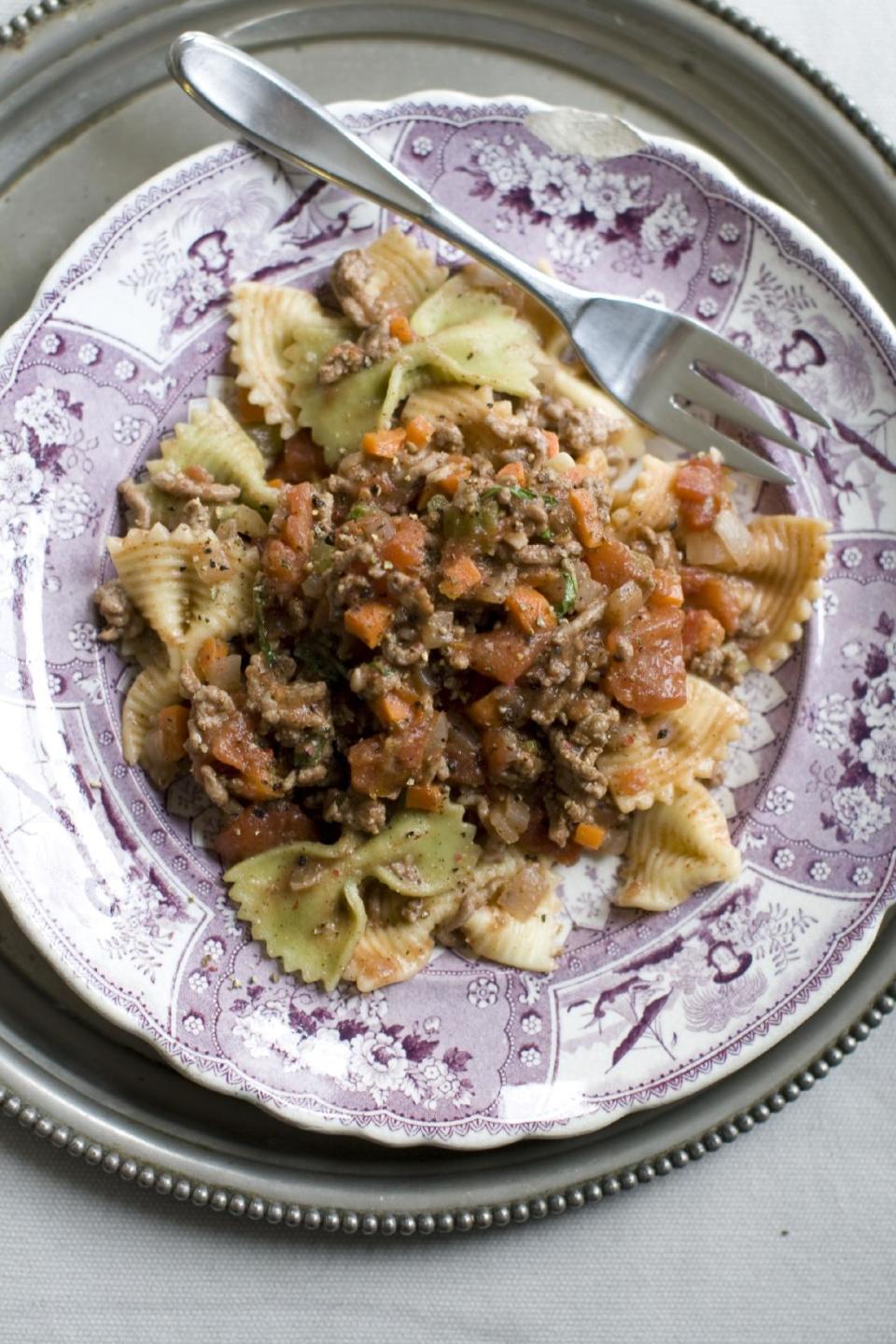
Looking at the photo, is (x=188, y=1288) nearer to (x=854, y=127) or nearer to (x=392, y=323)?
(x=392, y=323)

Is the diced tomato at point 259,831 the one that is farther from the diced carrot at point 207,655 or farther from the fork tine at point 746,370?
the fork tine at point 746,370

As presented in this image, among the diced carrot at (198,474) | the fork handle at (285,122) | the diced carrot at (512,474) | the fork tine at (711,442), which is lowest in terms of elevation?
the diced carrot at (198,474)

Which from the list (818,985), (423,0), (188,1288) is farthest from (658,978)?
(423,0)

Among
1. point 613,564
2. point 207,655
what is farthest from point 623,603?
point 207,655

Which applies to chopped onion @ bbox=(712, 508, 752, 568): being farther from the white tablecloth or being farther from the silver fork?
the white tablecloth

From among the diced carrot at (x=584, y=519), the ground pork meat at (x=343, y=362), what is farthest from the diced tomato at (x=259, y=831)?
the ground pork meat at (x=343, y=362)

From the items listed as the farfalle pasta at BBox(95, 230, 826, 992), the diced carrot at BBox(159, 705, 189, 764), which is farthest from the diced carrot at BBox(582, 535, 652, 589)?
the diced carrot at BBox(159, 705, 189, 764)
